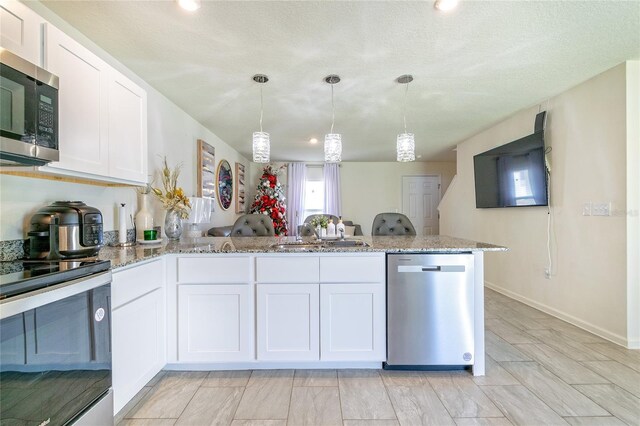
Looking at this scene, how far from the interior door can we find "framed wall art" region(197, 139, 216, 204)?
15.3 ft

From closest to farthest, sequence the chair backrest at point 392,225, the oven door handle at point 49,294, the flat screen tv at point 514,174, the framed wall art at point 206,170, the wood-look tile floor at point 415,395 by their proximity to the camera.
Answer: the oven door handle at point 49,294
the wood-look tile floor at point 415,395
the chair backrest at point 392,225
the flat screen tv at point 514,174
the framed wall art at point 206,170

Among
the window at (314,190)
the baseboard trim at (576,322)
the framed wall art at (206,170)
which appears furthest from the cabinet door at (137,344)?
the window at (314,190)

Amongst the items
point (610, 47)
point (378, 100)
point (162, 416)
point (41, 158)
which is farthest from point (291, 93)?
point (162, 416)

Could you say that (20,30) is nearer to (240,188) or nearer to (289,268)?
(289,268)

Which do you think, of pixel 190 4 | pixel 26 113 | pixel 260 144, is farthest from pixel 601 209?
pixel 26 113

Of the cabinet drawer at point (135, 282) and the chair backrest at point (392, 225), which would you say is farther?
the chair backrest at point (392, 225)

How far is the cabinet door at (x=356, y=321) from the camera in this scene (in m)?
2.07

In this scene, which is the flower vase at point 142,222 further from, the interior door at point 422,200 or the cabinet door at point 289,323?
the interior door at point 422,200

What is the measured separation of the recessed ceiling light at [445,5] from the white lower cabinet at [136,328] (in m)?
→ 2.35

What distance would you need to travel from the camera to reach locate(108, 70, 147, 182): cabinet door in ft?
6.26

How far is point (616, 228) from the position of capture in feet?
8.29

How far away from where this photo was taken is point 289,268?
2070 mm

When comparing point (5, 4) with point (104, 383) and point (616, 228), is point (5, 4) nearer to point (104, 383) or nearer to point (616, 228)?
point (104, 383)

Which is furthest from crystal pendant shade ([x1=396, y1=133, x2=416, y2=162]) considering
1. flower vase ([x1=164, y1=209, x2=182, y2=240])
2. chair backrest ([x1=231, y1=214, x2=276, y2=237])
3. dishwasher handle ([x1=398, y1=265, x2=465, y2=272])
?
flower vase ([x1=164, y1=209, x2=182, y2=240])
